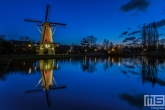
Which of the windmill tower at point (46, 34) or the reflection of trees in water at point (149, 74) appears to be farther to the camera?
the windmill tower at point (46, 34)

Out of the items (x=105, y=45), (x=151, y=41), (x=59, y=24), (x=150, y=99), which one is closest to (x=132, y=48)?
(x=105, y=45)

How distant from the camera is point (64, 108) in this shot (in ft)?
20.8

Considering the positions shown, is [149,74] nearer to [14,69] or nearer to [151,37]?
[14,69]

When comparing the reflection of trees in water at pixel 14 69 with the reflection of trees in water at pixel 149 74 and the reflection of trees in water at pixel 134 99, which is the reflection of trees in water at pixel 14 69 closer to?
the reflection of trees in water at pixel 134 99

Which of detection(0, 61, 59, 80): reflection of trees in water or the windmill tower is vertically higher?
the windmill tower

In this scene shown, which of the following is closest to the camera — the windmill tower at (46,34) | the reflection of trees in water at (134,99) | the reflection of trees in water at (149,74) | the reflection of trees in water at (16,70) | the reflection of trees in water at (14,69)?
the reflection of trees in water at (134,99)

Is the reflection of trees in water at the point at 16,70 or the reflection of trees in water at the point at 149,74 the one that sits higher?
the reflection of trees in water at the point at 16,70

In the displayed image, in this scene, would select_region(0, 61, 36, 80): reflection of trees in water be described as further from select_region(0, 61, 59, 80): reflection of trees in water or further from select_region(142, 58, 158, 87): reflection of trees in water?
select_region(142, 58, 158, 87): reflection of trees in water

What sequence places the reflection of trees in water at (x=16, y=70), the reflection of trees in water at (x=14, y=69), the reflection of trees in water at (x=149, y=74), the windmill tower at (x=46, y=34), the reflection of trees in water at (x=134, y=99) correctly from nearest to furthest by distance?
the reflection of trees in water at (x=134, y=99)
the reflection of trees in water at (x=149, y=74)
the reflection of trees in water at (x=14, y=69)
the reflection of trees in water at (x=16, y=70)
the windmill tower at (x=46, y=34)

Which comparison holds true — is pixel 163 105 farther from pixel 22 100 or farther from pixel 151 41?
pixel 151 41

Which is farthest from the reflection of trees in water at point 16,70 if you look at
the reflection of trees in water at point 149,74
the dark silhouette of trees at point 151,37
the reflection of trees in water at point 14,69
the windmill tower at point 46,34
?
the dark silhouette of trees at point 151,37

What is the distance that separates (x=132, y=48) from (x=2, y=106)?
14655 centimetres

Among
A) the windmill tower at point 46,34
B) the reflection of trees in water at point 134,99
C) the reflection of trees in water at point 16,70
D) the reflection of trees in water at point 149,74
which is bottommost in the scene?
the reflection of trees in water at point 149,74

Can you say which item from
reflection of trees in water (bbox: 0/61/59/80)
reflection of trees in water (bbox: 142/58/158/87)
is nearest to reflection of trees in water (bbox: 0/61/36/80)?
reflection of trees in water (bbox: 0/61/59/80)
